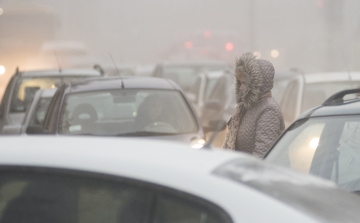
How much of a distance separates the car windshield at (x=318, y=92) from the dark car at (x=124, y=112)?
233cm

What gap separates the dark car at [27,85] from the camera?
12711mm

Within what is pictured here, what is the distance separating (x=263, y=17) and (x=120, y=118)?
129 ft

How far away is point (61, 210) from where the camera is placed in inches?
119

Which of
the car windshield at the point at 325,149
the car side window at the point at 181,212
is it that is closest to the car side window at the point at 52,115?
the car windshield at the point at 325,149

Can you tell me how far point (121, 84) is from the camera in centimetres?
902

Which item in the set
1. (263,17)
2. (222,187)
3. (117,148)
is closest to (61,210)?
(117,148)

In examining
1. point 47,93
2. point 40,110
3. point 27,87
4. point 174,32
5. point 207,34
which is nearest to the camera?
point 40,110

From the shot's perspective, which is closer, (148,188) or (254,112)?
(148,188)

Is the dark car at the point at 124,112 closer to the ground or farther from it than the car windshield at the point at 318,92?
farther from it

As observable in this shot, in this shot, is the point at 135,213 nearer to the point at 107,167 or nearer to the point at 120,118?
the point at 107,167

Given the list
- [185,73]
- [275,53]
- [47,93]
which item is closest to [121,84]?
[47,93]

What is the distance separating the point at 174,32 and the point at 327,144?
159 ft

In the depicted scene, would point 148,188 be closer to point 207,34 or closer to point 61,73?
point 61,73

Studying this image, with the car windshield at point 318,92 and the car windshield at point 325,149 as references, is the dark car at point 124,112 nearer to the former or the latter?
the car windshield at point 318,92
